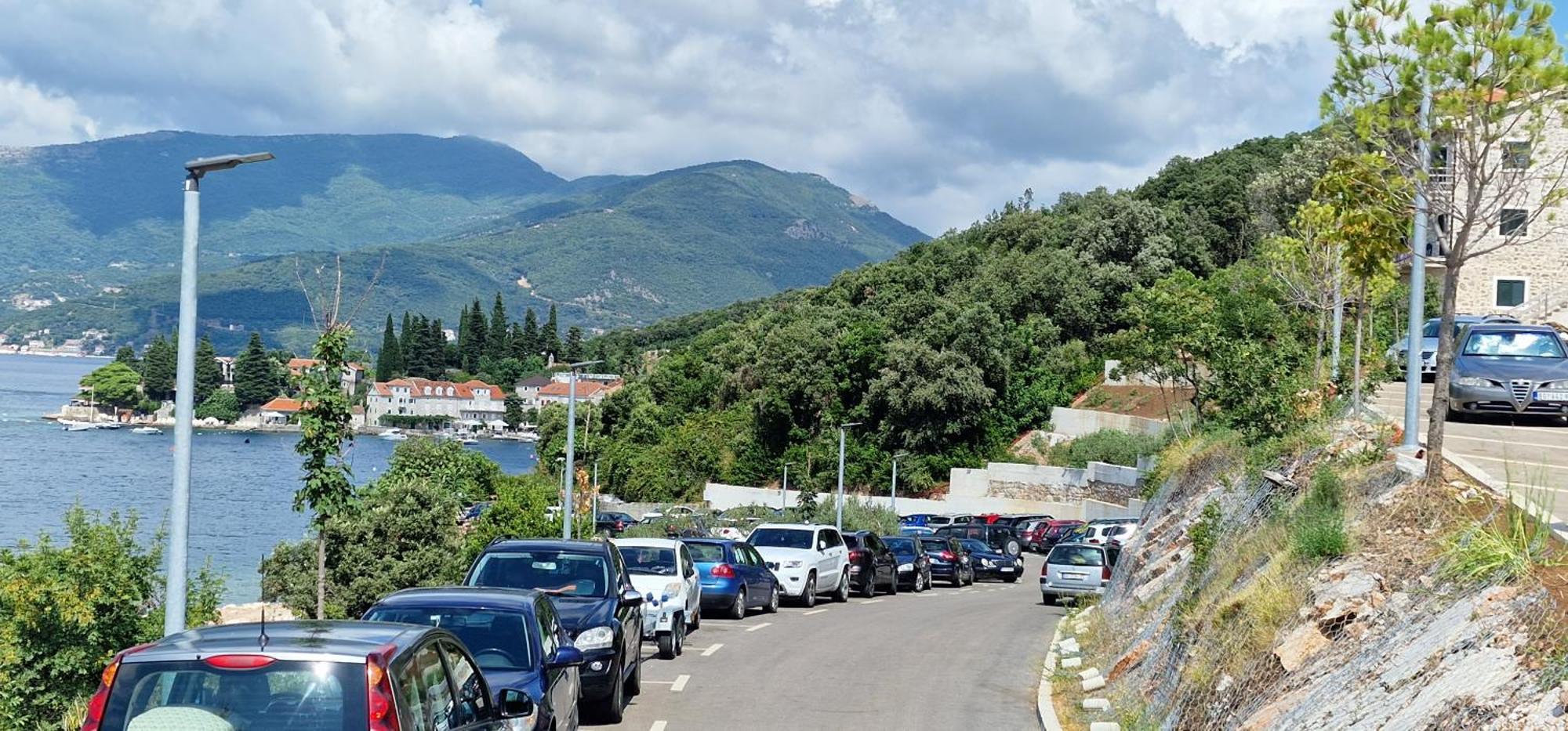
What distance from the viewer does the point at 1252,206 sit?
85875mm

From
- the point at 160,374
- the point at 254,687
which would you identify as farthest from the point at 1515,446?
the point at 160,374

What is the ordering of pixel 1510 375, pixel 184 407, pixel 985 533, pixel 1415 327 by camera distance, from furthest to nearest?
pixel 985 533
pixel 1510 375
pixel 1415 327
pixel 184 407

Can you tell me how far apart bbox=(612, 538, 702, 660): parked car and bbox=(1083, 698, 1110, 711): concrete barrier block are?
6193mm

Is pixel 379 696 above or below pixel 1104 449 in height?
above

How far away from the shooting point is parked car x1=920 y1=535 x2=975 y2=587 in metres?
43.5

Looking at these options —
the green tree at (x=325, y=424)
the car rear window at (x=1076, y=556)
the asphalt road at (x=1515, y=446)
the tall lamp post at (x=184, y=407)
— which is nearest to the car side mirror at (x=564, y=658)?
the tall lamp post at (x=184, y=407)

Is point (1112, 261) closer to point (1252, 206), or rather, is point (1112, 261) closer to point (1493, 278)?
point (1252, 206)

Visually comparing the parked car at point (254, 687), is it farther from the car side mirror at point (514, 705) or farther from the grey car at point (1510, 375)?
the grey car at point (1510, 375)

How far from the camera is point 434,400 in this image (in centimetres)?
18688

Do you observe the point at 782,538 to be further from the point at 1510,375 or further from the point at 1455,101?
the point at 1455,101

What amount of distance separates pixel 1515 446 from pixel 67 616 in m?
18.9

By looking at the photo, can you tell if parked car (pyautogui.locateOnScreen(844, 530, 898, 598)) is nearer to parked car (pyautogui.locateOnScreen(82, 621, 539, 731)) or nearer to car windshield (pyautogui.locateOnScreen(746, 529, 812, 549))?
car windshield (pyautogui.locateOnScreen(746, 529, 812, 549))

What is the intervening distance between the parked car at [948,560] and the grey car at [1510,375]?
62.7 ft

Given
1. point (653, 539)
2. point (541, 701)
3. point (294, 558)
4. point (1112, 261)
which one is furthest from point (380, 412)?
point (541, 701)
